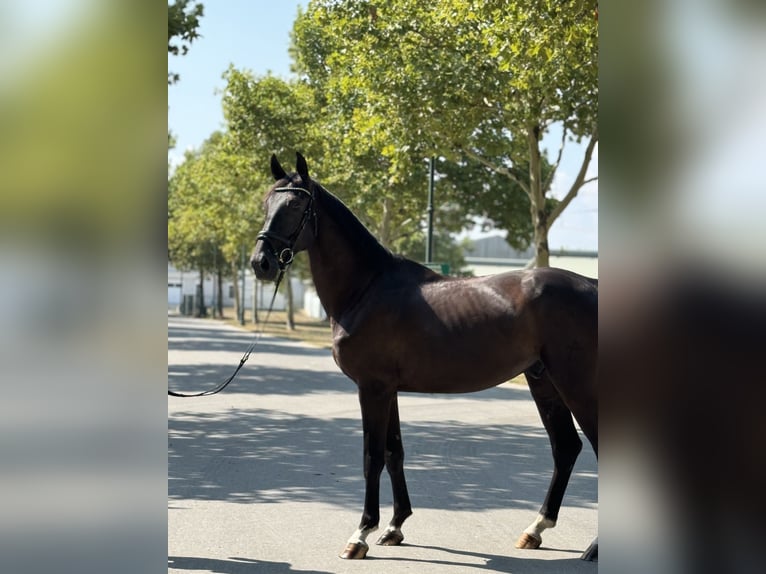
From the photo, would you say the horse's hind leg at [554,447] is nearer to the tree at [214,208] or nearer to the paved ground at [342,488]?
the paved ground at [342,488]

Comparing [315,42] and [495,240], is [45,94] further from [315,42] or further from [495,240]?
[495,240]

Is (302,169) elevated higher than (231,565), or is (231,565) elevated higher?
(302,169)

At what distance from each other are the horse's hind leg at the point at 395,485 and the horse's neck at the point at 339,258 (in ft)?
2.85

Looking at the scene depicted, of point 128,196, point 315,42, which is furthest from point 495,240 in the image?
point 128,196

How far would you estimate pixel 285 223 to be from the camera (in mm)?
5969

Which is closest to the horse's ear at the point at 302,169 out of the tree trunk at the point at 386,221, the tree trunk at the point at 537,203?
the tree trunk at the point at 537,203

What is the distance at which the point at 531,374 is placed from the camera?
643 centimetres

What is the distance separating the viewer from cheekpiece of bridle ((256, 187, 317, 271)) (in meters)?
5.91

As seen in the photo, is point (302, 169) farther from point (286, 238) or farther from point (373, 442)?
point (373, 442)

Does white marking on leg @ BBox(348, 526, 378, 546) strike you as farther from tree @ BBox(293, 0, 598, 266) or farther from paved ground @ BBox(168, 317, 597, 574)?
tree @ BBox(293, 0, 598, 266)

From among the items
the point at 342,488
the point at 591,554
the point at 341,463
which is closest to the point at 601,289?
the point at 591,554

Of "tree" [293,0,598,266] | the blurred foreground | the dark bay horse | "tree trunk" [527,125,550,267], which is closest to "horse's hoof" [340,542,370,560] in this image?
the dark bay horse

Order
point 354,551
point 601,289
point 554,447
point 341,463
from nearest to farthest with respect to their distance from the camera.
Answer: point 601,289
point 354,551
point 554,447
point 341,463

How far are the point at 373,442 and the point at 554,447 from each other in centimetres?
137
